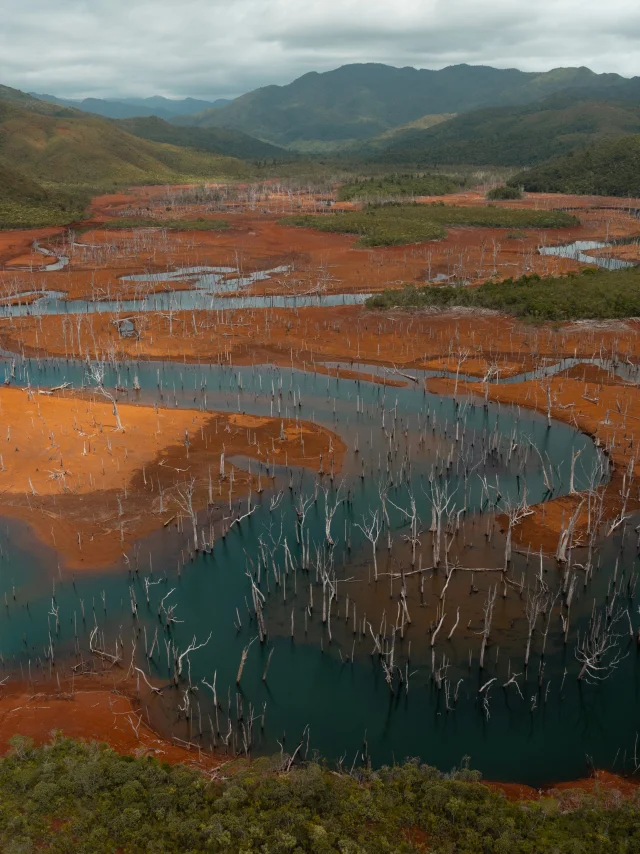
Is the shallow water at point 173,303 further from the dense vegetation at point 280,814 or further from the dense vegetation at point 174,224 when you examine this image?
the dense vegetation at point 280,814

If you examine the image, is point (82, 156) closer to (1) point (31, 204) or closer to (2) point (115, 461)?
(1) point (31, 204)

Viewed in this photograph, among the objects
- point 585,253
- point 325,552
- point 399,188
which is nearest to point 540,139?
point 399,188

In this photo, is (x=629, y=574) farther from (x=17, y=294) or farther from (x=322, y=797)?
(x=17, y=294)

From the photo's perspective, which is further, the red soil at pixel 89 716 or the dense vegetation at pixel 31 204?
the dense vegetation at pixel 31 204

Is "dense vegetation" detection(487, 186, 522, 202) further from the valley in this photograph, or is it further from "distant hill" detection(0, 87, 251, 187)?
"distant hill" detection(0, 87, 251, 187)

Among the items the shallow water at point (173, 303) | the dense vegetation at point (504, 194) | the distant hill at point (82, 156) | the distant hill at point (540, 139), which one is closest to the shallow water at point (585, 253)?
the shallow water at point (173, 303)

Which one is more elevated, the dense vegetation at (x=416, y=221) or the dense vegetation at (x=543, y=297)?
the dense vegetation at (x=416, y=221)

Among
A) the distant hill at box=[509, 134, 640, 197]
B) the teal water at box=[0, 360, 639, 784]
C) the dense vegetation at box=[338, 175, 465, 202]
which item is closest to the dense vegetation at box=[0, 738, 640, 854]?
the teal water at box=[0, 360, 639, 784]
